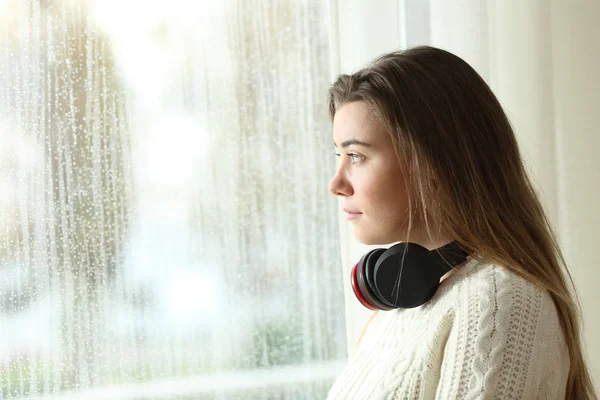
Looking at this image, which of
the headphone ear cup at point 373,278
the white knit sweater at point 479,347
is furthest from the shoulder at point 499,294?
the headphone ear cup at point 373,278

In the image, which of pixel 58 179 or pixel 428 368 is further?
pixel 58 179

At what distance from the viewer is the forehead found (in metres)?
1.08

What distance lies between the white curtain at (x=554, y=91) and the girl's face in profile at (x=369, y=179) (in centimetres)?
47

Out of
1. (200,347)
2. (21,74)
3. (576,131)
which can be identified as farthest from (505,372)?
(21,74)

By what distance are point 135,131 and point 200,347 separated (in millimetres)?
531

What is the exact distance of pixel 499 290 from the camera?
3.10ft

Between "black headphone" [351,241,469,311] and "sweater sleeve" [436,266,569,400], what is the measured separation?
0.06 metres

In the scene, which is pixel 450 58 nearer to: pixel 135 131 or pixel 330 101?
pixel 330 101

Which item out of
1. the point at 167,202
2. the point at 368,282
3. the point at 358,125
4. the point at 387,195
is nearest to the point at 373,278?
the point at 368,282

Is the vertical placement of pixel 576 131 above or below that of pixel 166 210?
above

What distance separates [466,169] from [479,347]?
0.89ft

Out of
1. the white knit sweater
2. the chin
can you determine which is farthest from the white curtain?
the white knit sweater

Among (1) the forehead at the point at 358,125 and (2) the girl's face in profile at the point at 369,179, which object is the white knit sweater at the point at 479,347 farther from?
(1) the forehead at the point at 358,125

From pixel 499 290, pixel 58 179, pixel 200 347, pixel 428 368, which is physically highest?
pixel 58 179
